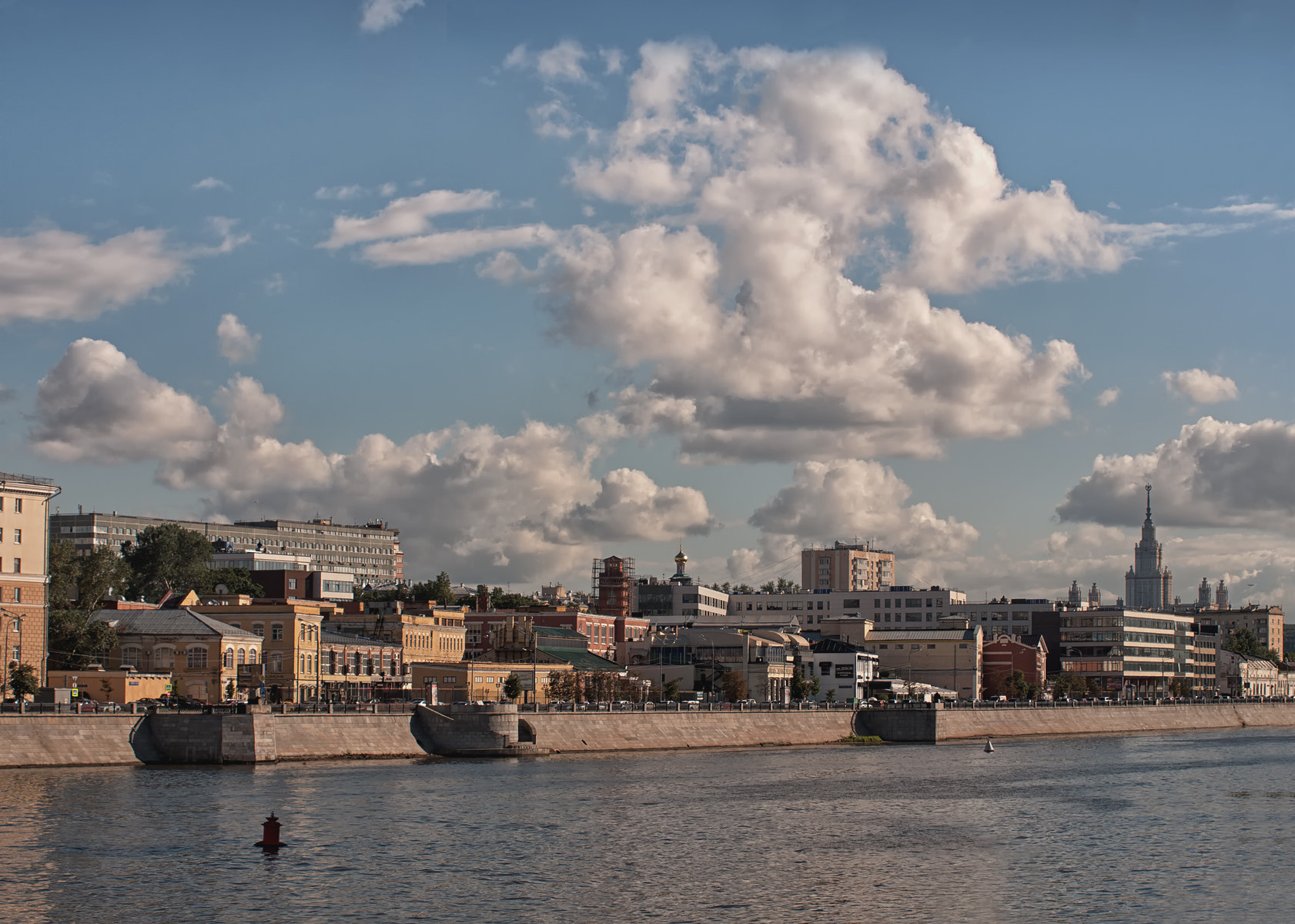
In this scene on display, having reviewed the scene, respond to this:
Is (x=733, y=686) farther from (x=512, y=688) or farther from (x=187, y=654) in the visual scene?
(x=187, y=654)

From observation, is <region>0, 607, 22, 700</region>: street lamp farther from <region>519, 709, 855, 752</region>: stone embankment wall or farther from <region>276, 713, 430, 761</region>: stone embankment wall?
<region>519, 709, 855, 752</region>: stone embankment wall

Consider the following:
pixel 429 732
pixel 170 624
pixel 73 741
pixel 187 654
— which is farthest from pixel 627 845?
pixel 170 624

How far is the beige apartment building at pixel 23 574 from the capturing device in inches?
4862

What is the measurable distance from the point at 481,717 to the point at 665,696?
66079mm

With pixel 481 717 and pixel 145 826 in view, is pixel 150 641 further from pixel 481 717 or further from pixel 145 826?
pixel 145 826

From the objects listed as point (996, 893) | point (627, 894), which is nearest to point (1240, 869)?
point (996, 893)

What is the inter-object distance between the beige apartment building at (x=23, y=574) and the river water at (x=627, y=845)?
28883 millimetres

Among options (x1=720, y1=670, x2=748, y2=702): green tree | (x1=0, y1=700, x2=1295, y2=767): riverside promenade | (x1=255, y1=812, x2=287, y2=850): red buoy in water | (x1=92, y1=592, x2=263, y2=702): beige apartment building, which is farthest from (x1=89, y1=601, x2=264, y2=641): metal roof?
(x1=255, y1=812, x2=287, y2=850): red buoy in water

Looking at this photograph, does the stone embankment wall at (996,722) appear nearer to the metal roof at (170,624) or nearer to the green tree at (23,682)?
the metal roof at (170,624)

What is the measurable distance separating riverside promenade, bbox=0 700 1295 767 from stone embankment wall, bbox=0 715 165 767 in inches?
2.6

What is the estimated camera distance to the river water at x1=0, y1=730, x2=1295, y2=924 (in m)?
58.1

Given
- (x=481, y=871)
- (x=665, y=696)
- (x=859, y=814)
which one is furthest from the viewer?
(x=665, y=696)

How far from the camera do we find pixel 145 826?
73625mm

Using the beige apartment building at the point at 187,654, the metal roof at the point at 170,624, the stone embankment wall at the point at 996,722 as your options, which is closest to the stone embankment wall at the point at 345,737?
the beige apartment building at the point at 187,654
